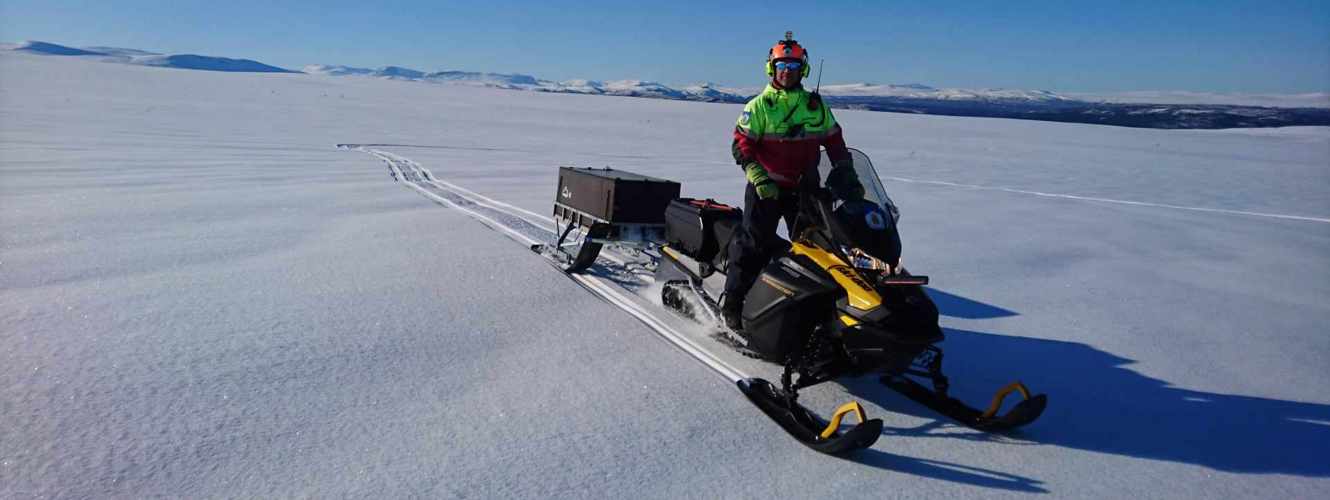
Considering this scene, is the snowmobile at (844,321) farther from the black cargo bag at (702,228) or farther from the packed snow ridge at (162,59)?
the packed snow ridge at (162,59)

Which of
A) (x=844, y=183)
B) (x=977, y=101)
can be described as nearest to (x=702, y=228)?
(x=844, y=183)

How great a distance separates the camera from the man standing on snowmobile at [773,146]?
4430mm

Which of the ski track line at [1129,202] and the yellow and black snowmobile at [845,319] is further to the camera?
the ski track line at [1129,202]

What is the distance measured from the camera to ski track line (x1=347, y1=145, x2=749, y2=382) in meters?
4.43

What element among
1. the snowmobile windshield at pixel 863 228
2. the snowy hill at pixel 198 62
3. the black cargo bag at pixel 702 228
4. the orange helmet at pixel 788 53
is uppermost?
the snowy hill at pixel 198 62

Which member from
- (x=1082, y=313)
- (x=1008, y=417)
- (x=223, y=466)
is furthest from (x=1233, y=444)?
(x=223, y=466)

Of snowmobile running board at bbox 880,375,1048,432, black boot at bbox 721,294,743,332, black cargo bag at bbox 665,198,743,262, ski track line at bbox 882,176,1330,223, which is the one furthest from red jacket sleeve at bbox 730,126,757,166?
ski track line at bbox 882,176,1330,223

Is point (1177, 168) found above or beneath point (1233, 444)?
above

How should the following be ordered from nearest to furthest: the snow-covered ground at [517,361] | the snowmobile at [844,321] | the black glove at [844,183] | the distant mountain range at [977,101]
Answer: the snow-covered ground at [517,361] → the snowmobile at [844,321] → the black glove at [844,183] → the distant mountain range at [977,101]

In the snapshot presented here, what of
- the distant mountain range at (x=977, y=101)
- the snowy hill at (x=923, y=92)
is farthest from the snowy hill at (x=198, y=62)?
the snowy hill at (x=923, y=92)

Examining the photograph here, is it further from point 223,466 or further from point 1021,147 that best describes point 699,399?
point 1021,147

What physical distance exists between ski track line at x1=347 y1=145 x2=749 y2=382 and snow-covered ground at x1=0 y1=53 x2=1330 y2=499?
A: 0.37 ft

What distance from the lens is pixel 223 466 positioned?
2756mm

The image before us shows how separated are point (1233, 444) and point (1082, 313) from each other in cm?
218
